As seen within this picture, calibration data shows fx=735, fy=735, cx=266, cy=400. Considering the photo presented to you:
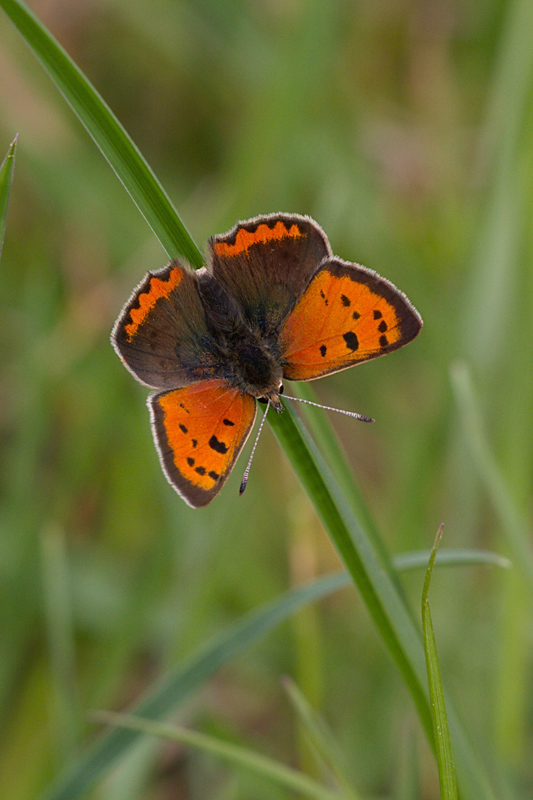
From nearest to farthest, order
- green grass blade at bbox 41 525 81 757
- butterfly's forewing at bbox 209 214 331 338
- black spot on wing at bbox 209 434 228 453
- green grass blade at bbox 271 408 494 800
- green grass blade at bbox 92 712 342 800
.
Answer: green grass blade at bbox 271 408 494 800, green grass blade at bbox 92 712 342 800, black spot on wing at bbox 209 434 228 453, butterfly's forewing at bbox 209 214 331 338, green grass blade at bbox 41 525 81 757

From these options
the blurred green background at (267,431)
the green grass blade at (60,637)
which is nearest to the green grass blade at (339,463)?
the blurred green background at (267,431)

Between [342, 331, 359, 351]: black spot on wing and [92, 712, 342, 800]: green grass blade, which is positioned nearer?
[92, 712, 342, 800]: green grass blade

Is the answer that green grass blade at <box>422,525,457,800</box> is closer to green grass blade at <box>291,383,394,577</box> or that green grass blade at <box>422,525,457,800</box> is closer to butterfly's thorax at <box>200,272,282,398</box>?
green grass blade at <box>291,383,394,577</box>

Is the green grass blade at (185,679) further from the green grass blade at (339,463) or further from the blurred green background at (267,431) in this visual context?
the blurred green background at (267,431)

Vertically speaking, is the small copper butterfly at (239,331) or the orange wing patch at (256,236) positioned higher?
the orange wing patch at (256,236)

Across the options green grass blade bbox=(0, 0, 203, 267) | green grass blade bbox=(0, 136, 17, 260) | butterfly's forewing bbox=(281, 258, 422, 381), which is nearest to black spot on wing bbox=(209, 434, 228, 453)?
butterfly's forewing bbox=(281, 258, 422, 381)

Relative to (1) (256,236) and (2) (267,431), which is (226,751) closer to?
(1) (256,236)

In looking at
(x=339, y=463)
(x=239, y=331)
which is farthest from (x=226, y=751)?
(x=239, y=331)
